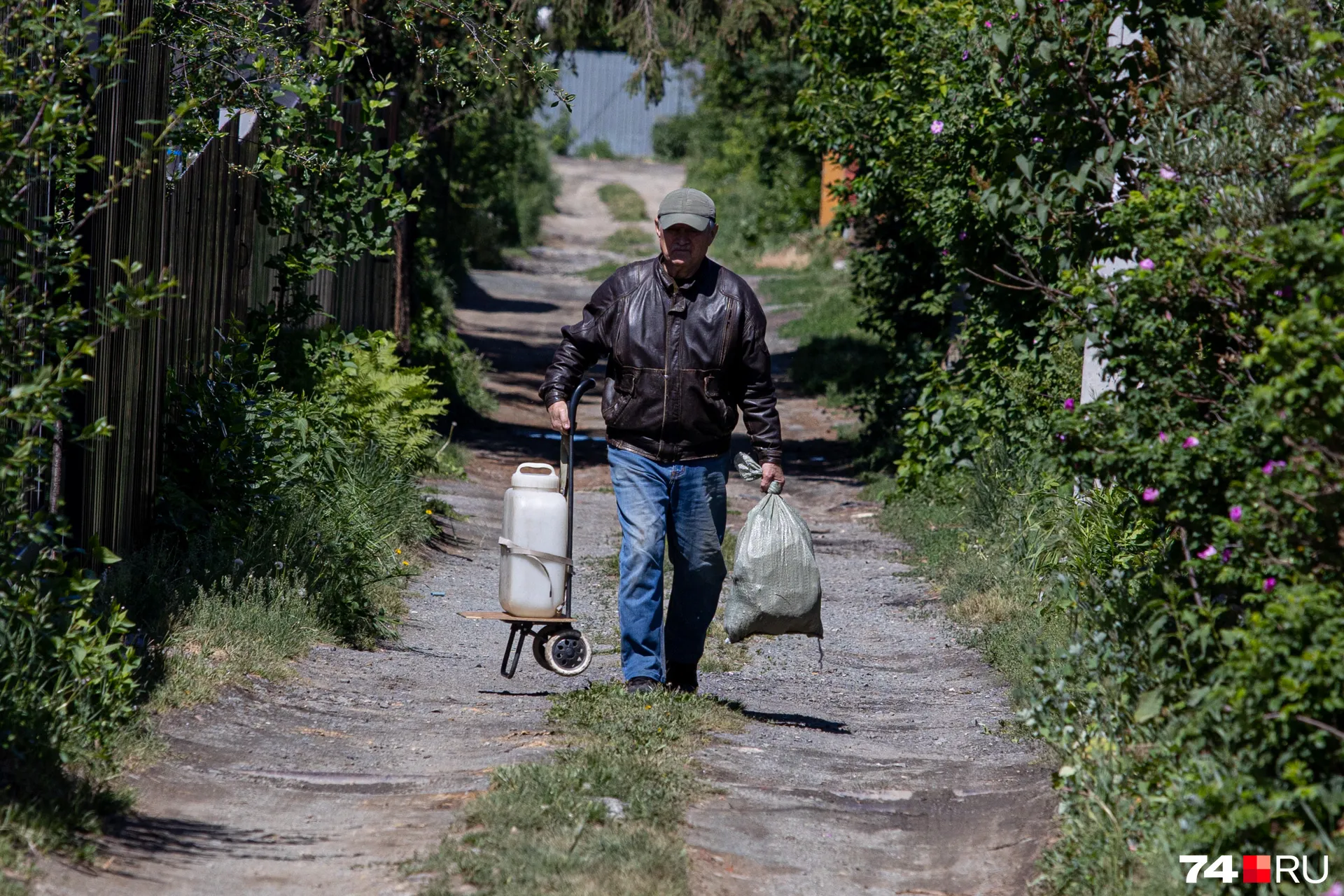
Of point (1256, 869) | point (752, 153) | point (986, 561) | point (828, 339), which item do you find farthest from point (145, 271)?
point (752, 153)

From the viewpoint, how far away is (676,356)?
5.73 metres

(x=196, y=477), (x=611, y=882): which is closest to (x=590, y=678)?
(x=196, y=477)

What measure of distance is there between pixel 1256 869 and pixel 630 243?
36.1 meters

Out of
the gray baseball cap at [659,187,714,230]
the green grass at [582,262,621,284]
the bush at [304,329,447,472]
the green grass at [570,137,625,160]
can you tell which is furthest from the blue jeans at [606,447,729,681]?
the green grass at [570,137,625,160]

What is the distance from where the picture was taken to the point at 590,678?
645cm

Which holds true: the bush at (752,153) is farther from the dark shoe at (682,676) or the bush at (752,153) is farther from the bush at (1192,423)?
the bush at (1192,423)

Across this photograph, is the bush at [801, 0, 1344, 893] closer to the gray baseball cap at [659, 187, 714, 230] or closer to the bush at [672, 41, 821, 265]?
the gray baseball cap at [659, 187, 714, 230]

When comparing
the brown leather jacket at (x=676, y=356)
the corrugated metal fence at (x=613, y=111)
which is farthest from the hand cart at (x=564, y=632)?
the corrugated metal fence at (x=613, y=111)

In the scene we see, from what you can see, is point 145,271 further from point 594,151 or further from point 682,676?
point 594,151

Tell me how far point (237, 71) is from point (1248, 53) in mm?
4716

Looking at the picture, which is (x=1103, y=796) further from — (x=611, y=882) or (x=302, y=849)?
(x=302, y=849)

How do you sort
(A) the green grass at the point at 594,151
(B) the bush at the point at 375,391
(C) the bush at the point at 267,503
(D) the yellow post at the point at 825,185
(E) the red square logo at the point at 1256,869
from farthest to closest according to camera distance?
(A) the green grass at the point at 594,151
(D) the yellow post at the point at 825,185
(B) the bush at the point at 375,391
(C) the bush at the point at 267,503
(E) the red square logo at the point at 1256,869

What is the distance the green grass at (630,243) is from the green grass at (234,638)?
30.4m

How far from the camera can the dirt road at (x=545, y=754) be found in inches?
166
